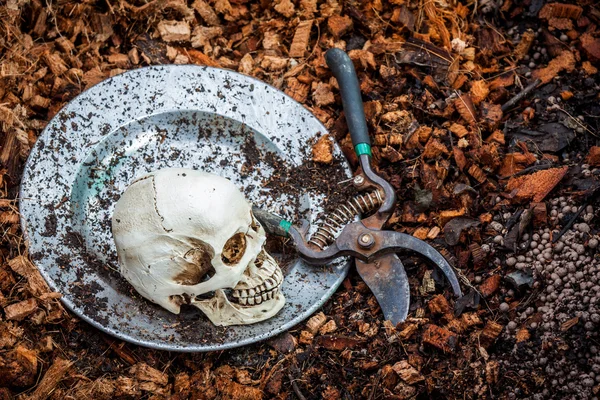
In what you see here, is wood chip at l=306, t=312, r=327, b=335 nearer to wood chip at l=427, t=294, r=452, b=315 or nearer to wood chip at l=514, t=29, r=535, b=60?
wood chip at l=427, t=294, r=452, b=315

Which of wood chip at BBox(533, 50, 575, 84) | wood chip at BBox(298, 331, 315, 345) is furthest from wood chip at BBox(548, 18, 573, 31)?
wood chip at BBox(298, 331, 315, 345)

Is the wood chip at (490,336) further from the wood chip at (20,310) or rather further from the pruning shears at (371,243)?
the wood chip at (20,310)

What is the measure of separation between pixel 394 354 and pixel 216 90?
1194mm

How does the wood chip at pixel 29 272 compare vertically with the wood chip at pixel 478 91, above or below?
below

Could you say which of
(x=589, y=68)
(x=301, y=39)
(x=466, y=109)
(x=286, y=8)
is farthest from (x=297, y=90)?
(x=589, y=68)

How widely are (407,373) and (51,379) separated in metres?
1.14

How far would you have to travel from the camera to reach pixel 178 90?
2.50 metres

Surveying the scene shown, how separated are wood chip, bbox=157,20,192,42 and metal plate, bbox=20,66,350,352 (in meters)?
0.28

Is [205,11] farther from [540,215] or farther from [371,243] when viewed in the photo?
[540,215]

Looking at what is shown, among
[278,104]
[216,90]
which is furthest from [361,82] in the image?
[216,90]

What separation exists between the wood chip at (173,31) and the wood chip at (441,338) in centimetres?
157

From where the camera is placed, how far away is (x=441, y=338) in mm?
2080

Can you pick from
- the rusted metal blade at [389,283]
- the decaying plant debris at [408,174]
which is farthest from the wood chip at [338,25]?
the rusted metal blade at [389,283]

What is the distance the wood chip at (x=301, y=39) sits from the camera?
8.98ft
